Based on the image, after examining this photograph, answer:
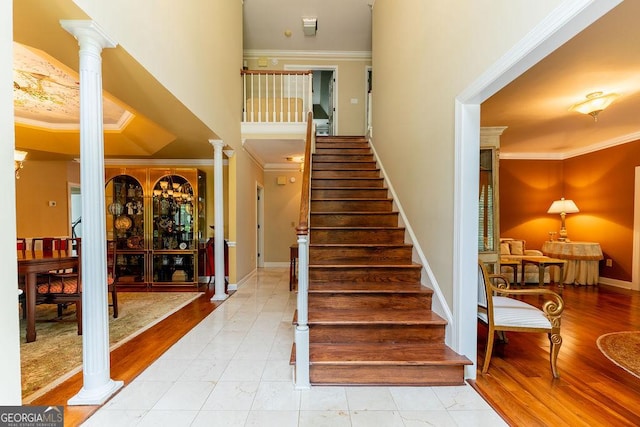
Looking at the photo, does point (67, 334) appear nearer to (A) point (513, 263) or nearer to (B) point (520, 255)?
(A) point (513, 263)

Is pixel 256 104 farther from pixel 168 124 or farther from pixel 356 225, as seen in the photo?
pixel 356 225

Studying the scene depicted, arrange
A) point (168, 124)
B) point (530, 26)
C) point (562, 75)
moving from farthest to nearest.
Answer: point (168, 124), point (562, 75), point (530, 26)

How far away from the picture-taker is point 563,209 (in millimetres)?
5414

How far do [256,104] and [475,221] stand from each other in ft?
14.7

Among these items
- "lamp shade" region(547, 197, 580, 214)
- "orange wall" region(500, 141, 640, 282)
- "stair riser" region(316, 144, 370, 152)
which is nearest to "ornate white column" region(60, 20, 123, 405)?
"stair riser" region(316, 144, 370, 152)

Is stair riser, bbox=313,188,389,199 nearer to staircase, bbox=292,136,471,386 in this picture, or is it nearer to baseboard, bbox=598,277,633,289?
staircase, bbox=292,136,471,386

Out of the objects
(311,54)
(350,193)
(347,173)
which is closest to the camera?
(350,193)

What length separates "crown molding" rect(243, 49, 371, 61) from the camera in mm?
6578

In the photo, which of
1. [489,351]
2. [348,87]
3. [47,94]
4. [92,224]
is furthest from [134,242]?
[348,87]

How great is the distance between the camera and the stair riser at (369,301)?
260cm

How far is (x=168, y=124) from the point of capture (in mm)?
3490

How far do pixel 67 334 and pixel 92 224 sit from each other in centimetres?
198

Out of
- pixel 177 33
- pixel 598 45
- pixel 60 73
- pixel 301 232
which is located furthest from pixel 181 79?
pixel 598 45

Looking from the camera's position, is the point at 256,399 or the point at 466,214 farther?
the point at 466,214
